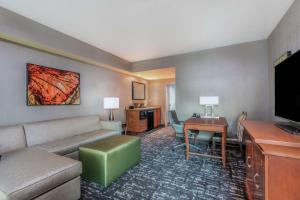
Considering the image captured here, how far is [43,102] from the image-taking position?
9.66ft

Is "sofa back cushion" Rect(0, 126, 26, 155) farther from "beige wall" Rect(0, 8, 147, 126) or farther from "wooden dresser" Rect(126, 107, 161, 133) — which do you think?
"wooden dresser" Rect(126, 107, 161, 133)

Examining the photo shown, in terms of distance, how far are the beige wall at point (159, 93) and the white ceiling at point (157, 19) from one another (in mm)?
3370

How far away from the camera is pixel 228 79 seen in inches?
156

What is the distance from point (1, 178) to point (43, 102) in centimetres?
192

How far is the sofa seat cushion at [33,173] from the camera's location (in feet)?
4.07

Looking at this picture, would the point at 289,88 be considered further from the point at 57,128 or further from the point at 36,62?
the point at 36,62

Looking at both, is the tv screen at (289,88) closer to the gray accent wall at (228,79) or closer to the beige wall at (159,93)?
the gray accent wall at (228,79)

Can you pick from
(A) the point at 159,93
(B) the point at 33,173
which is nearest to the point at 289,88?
(B) the point at 33,173

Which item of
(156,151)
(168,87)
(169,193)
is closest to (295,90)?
(169,193)

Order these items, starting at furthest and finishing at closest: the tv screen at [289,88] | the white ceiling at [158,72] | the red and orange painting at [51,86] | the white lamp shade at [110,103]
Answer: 1. the white ceiling at [158,72]
2. the white lamp shade at [110,103]
3. the red and orange painting at [51,86]
4. the tv screen at [289,88]

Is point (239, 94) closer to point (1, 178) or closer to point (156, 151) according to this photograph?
point (156, 151)

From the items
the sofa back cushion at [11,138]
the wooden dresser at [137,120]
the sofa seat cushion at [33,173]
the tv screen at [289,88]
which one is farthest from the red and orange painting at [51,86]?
the tv screen at [289,88]

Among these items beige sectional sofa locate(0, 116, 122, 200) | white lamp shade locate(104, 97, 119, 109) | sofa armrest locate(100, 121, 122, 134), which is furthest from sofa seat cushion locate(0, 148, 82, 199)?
white lamp shade locate(104, 97, 119, 109)

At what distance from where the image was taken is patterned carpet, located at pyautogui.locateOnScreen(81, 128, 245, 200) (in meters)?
1.84
